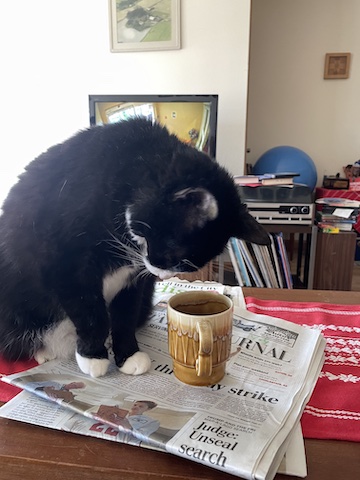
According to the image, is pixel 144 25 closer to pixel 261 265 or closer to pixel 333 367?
pixel 261 265

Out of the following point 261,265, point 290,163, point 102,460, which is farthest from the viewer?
point 290,163

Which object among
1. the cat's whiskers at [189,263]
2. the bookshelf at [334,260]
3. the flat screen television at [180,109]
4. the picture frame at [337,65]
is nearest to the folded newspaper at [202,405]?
the cat's whiskers at [189,263]

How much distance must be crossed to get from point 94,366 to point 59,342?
94 mm

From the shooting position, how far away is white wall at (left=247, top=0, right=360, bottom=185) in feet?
9.00

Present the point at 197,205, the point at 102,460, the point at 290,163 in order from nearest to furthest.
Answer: the point at 102,460 < the point at 197,205 < the point at 290,163

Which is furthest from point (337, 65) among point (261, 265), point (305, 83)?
point (261, 265)

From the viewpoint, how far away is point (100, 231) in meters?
0.53

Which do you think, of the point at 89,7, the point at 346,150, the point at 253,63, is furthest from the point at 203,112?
the point at 346,150

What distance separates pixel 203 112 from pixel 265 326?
1606 mm

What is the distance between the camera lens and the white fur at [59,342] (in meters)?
0.59

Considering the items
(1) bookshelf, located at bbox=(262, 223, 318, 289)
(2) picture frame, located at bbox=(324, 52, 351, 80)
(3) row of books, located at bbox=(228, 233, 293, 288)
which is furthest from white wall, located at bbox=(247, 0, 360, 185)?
(3) row of books, located at bbox=(228, 233, 293, 288)

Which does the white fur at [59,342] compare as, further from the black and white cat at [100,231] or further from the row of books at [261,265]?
the row of books at [261,265]

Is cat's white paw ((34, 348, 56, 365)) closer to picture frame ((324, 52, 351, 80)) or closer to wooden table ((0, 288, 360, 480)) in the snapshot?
wooden table ((0, 288, 360, 480))

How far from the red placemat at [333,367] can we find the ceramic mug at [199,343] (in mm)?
121
